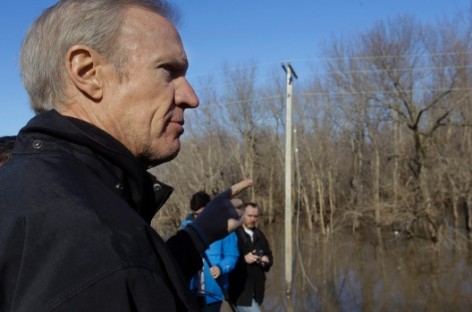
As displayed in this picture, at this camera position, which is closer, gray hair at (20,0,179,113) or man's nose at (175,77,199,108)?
gray hair at (20,0,179,113)

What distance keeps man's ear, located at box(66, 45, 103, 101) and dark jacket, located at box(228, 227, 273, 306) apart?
5079 millimetres

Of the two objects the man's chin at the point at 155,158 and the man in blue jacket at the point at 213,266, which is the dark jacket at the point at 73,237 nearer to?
the man's chin at the point at 155,158

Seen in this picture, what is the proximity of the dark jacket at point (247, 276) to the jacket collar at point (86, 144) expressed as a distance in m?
5.09

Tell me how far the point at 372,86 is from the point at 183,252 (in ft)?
76.7

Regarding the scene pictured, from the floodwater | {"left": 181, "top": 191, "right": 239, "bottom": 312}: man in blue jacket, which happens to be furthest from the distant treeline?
{"left": 181, "top": 191, "right": 239, "bottom": 312}: man in blue jacket

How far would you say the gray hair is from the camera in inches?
46.4

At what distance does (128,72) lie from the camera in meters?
1.18

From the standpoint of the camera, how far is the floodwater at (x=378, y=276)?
43.8 ft

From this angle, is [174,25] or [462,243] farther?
[462,243]

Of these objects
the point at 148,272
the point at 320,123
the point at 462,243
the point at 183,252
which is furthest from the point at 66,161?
the point at 320,123

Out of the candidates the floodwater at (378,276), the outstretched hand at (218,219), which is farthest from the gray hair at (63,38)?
the floodwater at (378,276)

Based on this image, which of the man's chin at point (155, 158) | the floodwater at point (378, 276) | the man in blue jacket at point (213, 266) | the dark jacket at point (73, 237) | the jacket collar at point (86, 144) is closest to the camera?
the dark jacket at point (73, 237)

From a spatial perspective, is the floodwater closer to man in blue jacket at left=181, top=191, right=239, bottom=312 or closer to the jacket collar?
man in blue jacket at left=181, top=191, right=239, bottom=312

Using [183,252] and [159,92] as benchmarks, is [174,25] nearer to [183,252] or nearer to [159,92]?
[159,92]
